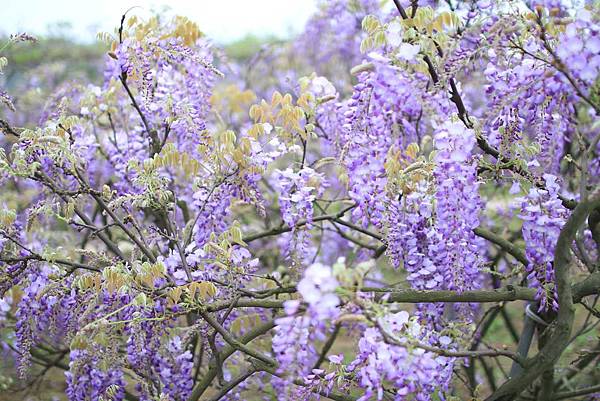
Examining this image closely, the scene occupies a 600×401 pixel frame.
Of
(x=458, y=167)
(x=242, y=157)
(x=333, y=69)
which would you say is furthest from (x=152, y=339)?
(x=333, y=69)

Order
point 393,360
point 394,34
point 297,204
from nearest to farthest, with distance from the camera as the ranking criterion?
point 393,360
point 394,34
point 297,204

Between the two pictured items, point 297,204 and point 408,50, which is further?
point 297,204

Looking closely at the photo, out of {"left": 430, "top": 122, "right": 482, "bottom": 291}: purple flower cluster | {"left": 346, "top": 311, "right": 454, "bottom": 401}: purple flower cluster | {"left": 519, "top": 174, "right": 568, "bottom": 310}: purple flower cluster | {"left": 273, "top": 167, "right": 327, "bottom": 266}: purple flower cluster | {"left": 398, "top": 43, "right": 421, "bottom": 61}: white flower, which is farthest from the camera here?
{"left": 273, "top": 167, "right": 327, "bottom": 266}: purple flower cluster

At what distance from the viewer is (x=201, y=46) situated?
11.8 feet

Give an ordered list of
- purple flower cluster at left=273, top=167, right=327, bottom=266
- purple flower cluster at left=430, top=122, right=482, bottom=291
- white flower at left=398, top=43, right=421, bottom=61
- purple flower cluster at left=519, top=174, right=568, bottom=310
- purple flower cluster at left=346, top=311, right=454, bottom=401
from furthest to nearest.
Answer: purple flower cluster at left=273, top=167, right=327, bottom=266 < purple flower cluster at left=519, top=174, right=568, bottom=310 < purple flower cluster at left=430, top=122, right=482, bottom=291 < white flower at left=398, top=43, right=421, bottom=61 < purple flower cluster at left=346, top=311, right=454, bottom=401

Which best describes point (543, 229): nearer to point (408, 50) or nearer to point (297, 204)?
point (408, 50)

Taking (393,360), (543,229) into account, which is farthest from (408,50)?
(393,360)

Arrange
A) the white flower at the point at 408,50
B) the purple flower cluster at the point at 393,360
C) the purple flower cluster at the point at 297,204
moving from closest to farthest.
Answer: the purple flower cluster at the point at 393,360
the white flower at the point at 408,50
the purple flower cluster at the point at 297,204

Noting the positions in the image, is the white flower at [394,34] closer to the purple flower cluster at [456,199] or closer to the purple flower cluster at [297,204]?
the purple flower cluster at [456,199]

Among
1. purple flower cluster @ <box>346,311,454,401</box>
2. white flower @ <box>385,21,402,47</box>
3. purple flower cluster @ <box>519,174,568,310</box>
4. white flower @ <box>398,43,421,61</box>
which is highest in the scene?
white flower @ <box>385,21,402,47</box>

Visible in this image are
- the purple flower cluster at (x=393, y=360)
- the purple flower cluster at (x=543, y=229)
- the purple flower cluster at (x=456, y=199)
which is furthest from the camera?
the purple flower cluster at (x=543, y=229)

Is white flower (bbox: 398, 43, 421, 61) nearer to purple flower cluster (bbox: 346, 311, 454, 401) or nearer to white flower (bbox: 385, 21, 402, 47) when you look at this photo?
white flower (bbox: 385, 21, 402, 47)

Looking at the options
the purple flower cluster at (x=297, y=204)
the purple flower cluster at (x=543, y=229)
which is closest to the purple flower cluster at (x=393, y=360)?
the purple flower cluster at (x=543, y=229)

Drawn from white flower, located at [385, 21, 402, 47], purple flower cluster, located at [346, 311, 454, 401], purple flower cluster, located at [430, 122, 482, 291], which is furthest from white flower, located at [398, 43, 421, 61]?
purple flower cluster, located at [346, 311, 454, 401]
